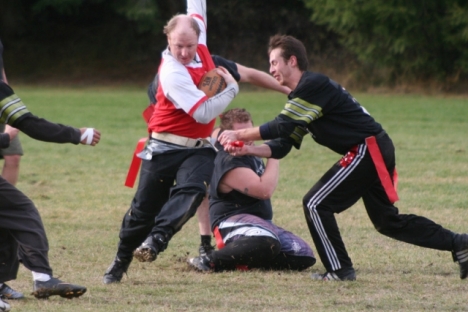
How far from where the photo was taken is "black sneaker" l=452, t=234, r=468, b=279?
578 cm

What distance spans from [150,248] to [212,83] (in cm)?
118

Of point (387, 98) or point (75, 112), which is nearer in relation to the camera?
point (75, 112)

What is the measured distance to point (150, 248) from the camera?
5363mm

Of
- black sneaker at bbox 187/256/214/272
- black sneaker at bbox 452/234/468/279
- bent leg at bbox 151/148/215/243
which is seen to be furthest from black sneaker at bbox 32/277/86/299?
black sneaker at bbox 452/234/468/279

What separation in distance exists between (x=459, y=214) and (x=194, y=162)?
3697 millimetres

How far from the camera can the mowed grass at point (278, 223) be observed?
5145mm

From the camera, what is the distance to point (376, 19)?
86.9ft

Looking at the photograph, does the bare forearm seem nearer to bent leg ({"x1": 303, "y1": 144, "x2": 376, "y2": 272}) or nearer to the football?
bent leg ({"x1": 303, "y1": 144, "x2": 376, "y2": 272})

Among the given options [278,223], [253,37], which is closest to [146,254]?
[278,223]

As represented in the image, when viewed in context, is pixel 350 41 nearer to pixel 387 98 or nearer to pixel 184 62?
pixel 387 98

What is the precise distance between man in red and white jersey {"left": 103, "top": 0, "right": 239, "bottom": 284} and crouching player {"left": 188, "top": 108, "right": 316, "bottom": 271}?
56cm

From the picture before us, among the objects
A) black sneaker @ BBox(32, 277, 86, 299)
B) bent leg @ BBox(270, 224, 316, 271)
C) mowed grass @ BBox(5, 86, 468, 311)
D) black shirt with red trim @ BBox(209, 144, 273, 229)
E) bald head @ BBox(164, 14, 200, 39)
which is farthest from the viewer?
black shirt with red trim @ BBox(209, 144, 273, 229)

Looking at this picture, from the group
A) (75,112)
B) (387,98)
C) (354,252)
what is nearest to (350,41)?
(387,98)

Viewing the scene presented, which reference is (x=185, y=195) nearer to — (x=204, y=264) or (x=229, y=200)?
(x=204, y=264)
